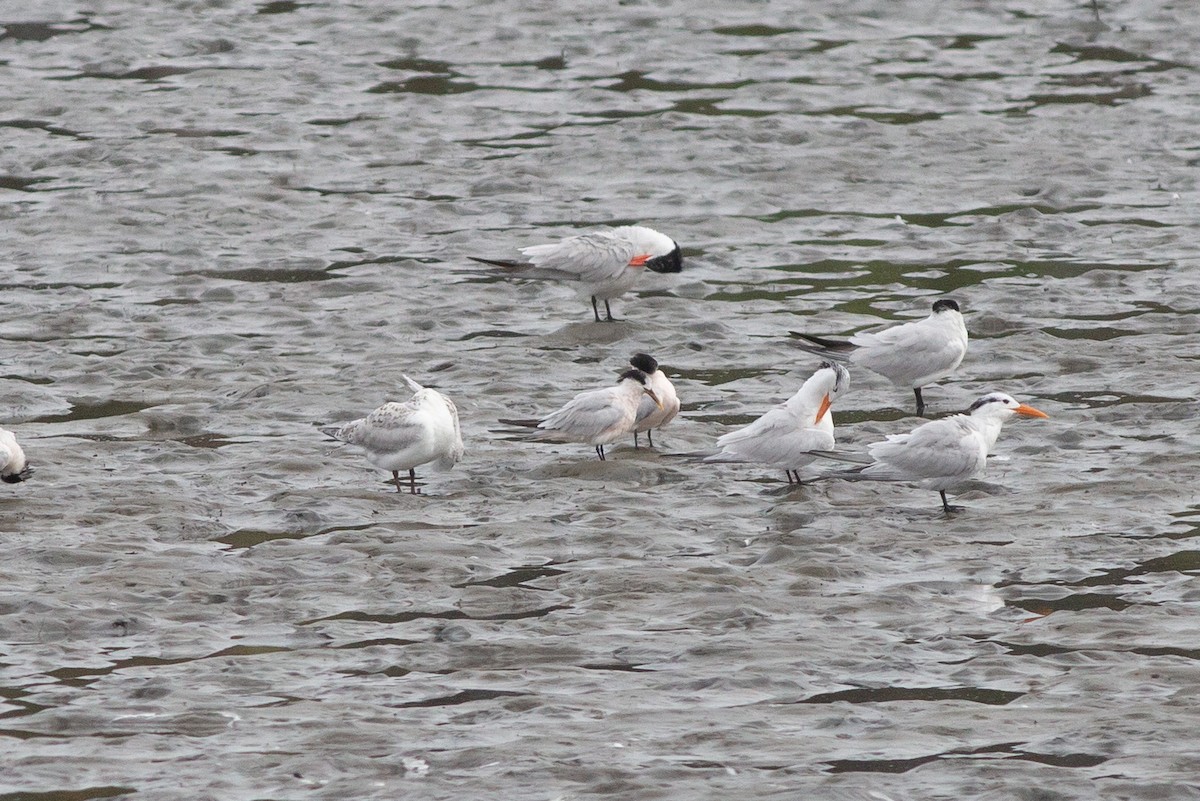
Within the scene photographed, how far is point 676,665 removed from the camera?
8391mm

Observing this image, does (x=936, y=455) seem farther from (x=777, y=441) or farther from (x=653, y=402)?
(x=653, y=402)

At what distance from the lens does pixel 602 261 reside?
1423 centimetres

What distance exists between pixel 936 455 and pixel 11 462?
4.90m

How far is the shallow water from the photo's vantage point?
305 inches

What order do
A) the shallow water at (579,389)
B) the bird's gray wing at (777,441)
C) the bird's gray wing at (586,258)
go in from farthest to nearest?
the bird's gray wing at (586,258) < the bird's gray wing at (777,441) < the shallow water at (579,389)

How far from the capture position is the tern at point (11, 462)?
33.6ft

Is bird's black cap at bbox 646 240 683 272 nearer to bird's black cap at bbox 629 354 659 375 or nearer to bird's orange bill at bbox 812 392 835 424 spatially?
bird's black cap at bbox 629 354 659 375

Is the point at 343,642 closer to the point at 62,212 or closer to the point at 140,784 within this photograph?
the point at 140,784

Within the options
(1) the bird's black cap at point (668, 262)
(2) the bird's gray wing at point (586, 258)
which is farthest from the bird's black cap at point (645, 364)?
(1) the bird's black cap at point (668, 262)

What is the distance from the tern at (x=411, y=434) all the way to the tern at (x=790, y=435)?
1489 millimetres

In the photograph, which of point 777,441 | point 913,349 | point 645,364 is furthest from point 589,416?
point 913,349

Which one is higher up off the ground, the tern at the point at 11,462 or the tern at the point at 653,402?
the tern at the point at 11,462

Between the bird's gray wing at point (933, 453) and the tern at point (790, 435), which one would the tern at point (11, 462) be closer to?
the tern at point (790, 435)

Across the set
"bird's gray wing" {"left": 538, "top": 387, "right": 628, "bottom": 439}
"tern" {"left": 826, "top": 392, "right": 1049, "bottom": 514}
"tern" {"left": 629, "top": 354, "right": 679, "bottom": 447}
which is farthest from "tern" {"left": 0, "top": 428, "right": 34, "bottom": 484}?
"tern" {"left": 826, "top": 392, "right": 1049, "bottom": 514}
